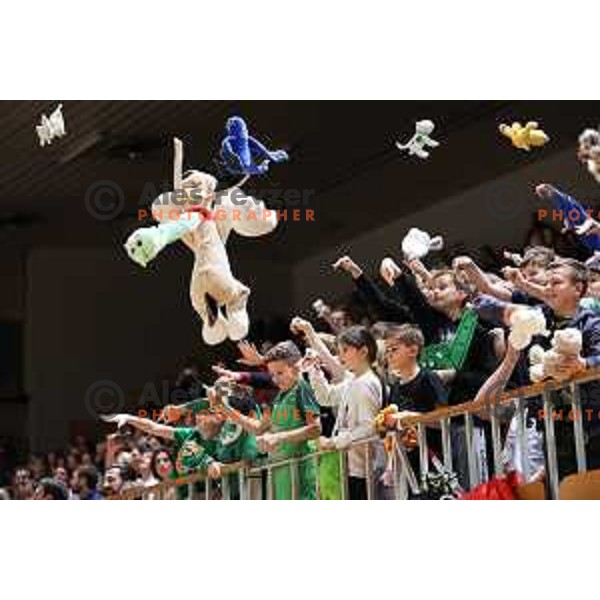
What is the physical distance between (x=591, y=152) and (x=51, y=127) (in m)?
1.71

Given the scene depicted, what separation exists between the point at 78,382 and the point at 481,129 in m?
1.52

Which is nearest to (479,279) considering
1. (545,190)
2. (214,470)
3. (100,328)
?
(545,190)

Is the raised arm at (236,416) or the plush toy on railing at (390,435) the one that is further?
the raised arm at (236,416)

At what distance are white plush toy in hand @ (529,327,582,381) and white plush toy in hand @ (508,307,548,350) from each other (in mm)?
84

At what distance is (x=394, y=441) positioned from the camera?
5145 millimetres

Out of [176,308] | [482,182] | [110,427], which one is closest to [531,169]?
[482,182]

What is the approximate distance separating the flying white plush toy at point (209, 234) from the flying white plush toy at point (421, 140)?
0.50 m

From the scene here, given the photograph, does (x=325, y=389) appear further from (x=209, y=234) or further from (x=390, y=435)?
(x=209, y=234)

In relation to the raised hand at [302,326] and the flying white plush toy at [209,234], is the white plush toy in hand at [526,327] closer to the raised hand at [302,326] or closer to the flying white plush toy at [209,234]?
the raised hand at [302,326]

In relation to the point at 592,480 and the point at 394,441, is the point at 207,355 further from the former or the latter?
the point at 592,480

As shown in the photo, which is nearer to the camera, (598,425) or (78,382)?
(598,425)

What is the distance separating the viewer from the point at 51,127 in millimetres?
5398

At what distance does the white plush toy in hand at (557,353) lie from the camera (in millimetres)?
4812

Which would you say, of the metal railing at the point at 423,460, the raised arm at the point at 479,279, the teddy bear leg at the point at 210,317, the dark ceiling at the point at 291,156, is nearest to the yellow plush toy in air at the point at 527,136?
the dark ceiling at the point at 291,156
